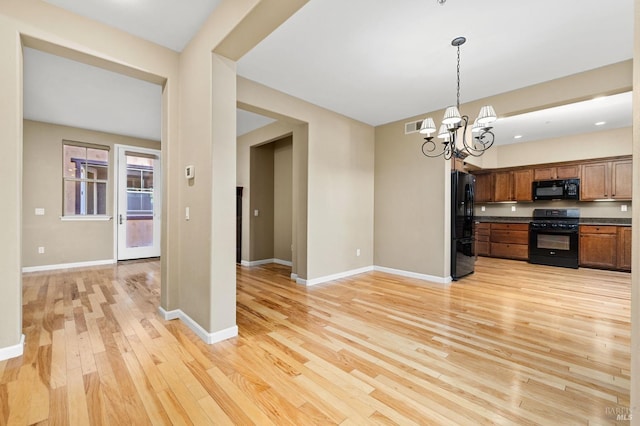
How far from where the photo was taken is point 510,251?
22.0 ft

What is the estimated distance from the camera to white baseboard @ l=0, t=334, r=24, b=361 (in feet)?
6.86

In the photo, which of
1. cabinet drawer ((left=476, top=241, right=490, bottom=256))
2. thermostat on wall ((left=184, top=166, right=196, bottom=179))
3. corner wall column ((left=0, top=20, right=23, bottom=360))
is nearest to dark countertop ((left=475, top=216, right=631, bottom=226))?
cabinet drawer ((left=476, top=241, right=490, bottom=256))

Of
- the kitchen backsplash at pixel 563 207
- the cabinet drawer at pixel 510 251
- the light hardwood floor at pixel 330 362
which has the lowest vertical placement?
Answer: the light hardwood floor at pixel 330 362

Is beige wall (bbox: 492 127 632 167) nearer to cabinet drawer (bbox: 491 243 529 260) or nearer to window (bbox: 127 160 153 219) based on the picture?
cabinet drawer (bbox: 491 243 529 260)

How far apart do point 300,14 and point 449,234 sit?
3.84 metres

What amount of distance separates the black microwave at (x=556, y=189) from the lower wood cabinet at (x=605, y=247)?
762 millimetres

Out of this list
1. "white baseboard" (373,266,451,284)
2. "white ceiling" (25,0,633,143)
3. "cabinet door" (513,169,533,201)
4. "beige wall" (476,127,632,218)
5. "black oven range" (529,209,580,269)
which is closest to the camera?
"white ceiling" (25,0,633,143)

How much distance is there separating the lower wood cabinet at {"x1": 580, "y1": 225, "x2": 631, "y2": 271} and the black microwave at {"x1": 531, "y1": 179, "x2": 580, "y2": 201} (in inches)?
30.0

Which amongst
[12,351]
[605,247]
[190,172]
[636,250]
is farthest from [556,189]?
[12,351]

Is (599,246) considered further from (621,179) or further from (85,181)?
(85,181)

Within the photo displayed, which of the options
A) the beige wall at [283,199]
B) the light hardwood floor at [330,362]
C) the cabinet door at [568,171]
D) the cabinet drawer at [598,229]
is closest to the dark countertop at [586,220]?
the cabinet drawer at [598,229]

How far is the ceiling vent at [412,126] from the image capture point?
15.6 ft

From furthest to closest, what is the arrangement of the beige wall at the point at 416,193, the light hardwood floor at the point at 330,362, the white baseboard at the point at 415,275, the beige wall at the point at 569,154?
the beige wall at the point at 569,154 < the white baseboard at the point at 415,275 < the beige wall at the point at 416,193 < the light hardwood floor at the point at 330,362

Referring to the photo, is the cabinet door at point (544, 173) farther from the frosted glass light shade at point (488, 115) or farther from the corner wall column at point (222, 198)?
the corner wall column at point (222, 198)
